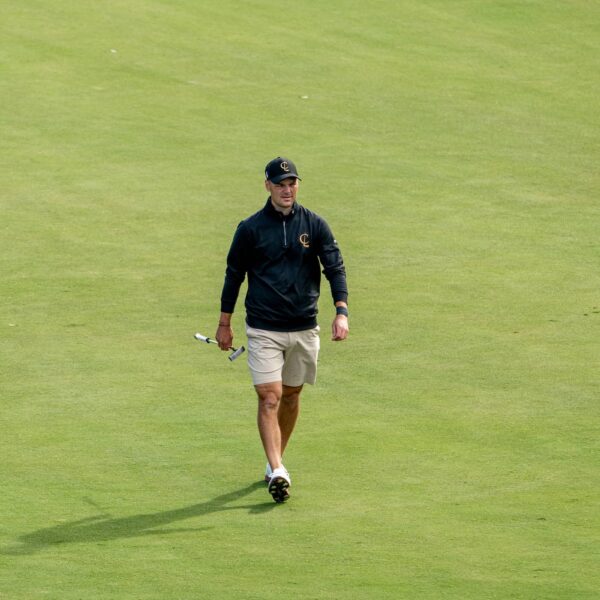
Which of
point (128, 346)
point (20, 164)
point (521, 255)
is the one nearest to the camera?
point (128, 346)

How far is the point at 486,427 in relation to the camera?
12.0 metres

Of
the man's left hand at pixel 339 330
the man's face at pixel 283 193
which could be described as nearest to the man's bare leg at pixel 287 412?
the man's left hand at pixel 339 330

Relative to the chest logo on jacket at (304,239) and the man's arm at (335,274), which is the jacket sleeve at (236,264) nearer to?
the chest logo on jacket at (304,239)

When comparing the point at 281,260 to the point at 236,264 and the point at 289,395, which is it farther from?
the point at 289,395

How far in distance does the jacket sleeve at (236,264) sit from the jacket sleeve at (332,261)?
1.77ft

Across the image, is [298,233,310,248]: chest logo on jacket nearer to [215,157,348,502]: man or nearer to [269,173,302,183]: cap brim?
[215,157,348,502]: man

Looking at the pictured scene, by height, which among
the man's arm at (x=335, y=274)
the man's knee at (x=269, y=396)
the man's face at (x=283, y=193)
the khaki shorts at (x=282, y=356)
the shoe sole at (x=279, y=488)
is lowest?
the shoe sole at (x=279, y=488)

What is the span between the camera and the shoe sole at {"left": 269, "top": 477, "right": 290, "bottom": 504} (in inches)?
405

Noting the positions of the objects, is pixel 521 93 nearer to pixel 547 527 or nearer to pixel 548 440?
pixel 548 440

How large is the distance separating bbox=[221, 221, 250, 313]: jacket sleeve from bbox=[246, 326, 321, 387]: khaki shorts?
0.28 meters

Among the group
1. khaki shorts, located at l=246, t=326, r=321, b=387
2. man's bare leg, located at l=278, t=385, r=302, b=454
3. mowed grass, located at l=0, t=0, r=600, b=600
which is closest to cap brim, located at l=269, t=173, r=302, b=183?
khaki shorts, located at l=246, t=326, r=321, b=387

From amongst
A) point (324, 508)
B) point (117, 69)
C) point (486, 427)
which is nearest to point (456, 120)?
point (117, 69)

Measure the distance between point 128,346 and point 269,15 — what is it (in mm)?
14117

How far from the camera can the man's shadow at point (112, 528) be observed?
9672 millimetres
